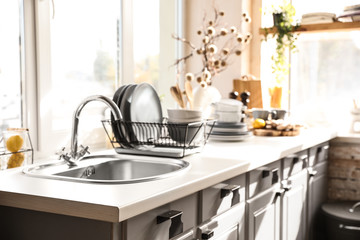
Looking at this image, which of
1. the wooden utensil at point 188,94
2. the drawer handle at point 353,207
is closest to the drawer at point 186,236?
the wooden utensil at point 188,94

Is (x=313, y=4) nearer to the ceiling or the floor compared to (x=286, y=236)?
nearer to the ceiling

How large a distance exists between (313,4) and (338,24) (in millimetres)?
365

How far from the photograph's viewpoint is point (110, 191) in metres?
1.44

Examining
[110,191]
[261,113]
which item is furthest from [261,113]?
[110,191]

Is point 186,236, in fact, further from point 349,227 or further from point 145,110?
point 349,227

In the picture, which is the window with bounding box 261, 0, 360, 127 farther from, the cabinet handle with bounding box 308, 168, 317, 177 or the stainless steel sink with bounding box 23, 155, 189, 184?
the stainless steel sink with bounding box 23, 155, 189, 184

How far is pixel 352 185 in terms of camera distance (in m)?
3.32

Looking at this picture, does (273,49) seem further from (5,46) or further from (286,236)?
(5,46)

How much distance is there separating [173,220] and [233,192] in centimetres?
48

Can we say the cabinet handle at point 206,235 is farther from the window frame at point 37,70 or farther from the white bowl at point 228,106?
the white bowl at point 228,106

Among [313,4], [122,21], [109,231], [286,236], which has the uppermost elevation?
[313,4]

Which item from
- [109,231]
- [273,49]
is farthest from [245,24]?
[109,231]

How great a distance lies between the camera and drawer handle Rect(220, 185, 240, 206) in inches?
73.0

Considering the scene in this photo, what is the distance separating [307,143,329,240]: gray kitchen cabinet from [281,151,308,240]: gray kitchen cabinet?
89 millimetres
